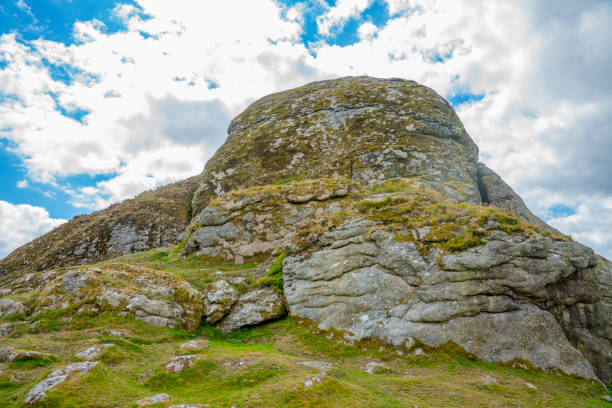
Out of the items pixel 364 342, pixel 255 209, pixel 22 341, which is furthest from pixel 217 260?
pixel 364 342

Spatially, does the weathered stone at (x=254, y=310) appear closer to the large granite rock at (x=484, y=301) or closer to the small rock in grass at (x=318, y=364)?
the large granite rock at (x=484, y=301)

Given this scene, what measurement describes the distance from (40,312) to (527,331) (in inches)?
956

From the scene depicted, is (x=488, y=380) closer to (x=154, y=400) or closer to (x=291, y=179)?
(x=154, y=400)

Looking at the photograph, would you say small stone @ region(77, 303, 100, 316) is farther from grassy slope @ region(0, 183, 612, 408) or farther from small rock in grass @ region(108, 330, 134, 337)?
small rock in grass @ region(108, 330, 134, 337)

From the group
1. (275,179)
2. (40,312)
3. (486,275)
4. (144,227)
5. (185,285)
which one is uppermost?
(275,179)

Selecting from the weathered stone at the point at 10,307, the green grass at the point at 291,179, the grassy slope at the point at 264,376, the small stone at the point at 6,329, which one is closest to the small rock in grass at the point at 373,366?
the grassy slope at the point at 264,376

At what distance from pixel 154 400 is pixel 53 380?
3387mm

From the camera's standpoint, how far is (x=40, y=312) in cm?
1518

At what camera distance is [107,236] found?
3988 centimetres

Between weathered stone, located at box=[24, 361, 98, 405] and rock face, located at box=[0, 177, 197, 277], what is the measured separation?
32582 mm

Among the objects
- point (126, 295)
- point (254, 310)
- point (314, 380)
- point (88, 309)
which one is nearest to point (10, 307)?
point (88, 309)

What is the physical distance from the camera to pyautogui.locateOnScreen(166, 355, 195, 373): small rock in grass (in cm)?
1048

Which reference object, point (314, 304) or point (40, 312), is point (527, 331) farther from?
point (40, 312)

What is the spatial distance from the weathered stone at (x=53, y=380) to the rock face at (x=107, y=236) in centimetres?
3258
